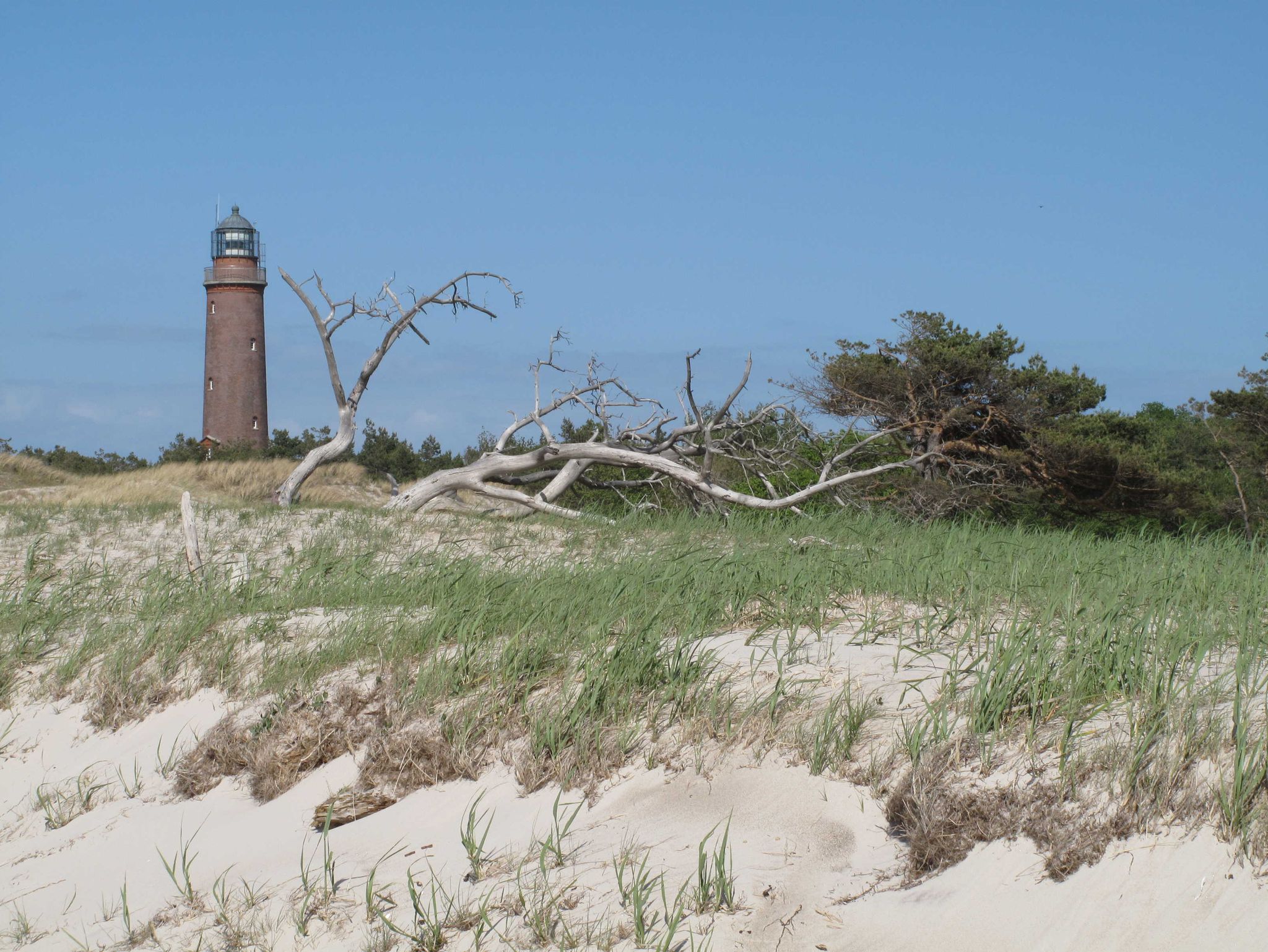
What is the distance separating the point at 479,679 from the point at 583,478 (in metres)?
13.2

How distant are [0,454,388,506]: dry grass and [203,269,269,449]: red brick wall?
18.7m

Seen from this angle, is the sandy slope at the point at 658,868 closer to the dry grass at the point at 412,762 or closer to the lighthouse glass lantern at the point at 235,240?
the dry grass at the point at 412,762

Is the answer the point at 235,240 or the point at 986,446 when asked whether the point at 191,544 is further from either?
the point at 235,240

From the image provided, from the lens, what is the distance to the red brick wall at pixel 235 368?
42.0 metres

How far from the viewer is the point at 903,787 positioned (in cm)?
362

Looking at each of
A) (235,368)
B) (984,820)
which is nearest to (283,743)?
(984,820)

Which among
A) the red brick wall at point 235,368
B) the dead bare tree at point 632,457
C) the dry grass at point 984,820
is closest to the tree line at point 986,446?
the dead bare tree at point 632,457

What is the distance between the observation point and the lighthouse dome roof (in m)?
43.9

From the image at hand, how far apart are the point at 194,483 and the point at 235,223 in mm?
27950

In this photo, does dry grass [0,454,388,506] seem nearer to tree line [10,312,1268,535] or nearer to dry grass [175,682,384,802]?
tree line [10,312,1268,535]

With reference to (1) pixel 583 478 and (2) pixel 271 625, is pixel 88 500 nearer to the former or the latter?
(1) pixel 583 478

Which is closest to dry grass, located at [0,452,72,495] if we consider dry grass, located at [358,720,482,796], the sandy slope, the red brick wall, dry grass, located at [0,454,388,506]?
dry grass, located at [0,454,388,506]

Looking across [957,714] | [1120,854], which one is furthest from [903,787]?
[1120,854]

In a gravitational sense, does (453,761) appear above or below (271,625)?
below
